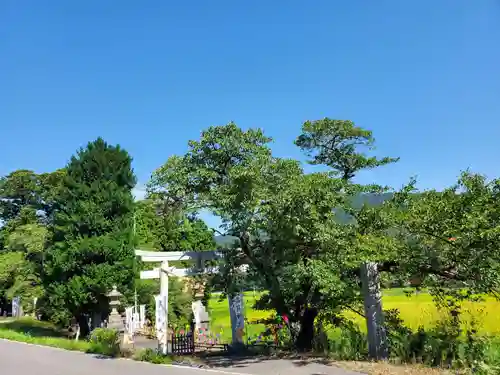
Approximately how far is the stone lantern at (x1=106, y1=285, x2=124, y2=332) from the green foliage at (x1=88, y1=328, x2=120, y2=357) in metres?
2.78

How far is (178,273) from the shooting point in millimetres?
12633

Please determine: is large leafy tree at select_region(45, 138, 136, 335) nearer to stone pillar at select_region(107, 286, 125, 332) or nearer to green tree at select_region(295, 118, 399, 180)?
stone pillar at select_region(107, 286, 125, 332)

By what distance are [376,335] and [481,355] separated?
213 centimetres

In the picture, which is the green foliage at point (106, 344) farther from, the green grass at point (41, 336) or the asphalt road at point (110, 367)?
the asphalt road at point (110, 367)

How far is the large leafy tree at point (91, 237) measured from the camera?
54.3 ft

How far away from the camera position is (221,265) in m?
10.7

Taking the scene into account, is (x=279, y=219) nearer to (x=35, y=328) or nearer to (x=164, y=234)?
(x=35, y=328)

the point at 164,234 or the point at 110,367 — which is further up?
the point at 164,234

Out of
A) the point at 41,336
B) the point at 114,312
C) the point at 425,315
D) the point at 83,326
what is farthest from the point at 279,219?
the point at 41,336

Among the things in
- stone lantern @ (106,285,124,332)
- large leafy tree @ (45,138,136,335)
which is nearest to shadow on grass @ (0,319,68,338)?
large leafy tree @ (45,138,136,335)

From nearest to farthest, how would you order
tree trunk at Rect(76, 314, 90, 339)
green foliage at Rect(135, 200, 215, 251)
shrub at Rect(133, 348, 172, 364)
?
shrub at Rect(133, 348, 172, 364)
tree trunk at Rect(76, 314, 90, 339)
green foliage at Rect(135, 200, 215, 251)

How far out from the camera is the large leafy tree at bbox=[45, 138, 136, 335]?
54.3ft

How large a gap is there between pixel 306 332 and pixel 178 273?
4184mm

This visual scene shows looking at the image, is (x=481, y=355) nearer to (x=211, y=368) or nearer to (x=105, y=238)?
(x=211, y=368)
